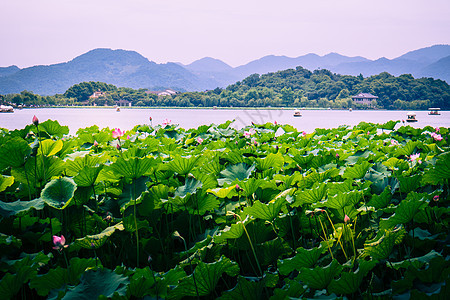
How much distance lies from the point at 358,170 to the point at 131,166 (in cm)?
130

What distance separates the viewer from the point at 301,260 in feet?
3.90

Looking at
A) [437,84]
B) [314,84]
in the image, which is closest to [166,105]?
[314,84]

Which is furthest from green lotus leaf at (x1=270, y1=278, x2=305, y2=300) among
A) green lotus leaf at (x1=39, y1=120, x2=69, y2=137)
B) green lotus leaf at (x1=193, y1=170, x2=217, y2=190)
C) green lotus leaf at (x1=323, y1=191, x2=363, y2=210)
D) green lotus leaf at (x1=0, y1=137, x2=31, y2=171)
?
green lotus leaf at (x1=39, y1=120, x2=69, y2=137)

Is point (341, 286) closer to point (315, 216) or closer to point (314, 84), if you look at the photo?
point (315, 216)

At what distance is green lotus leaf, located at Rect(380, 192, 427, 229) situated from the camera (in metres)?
1.30

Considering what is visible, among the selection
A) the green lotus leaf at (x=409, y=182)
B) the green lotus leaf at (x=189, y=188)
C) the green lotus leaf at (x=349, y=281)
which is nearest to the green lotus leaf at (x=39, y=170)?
the green lotus leaf at (x=189, y=188)

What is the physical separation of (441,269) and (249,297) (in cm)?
64

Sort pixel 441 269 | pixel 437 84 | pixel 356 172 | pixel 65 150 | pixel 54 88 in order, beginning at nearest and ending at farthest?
pixel 441 269 < pixel 356 172 < pixel 65 150 < pixel 437 84 < pixel 54 88

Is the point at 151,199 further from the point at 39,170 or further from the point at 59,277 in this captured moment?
the point at 39,170

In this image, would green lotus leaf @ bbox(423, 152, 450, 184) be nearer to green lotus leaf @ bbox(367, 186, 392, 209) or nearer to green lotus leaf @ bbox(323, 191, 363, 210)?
green lotus leaf @ bbox(367, 186, 392, 209)

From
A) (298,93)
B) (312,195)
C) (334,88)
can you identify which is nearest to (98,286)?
(312,195)

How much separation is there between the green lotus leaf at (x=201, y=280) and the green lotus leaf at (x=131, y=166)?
0.62m

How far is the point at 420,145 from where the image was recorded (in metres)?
3.01

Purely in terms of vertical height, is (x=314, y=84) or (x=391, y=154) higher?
(x=314, y=84)
